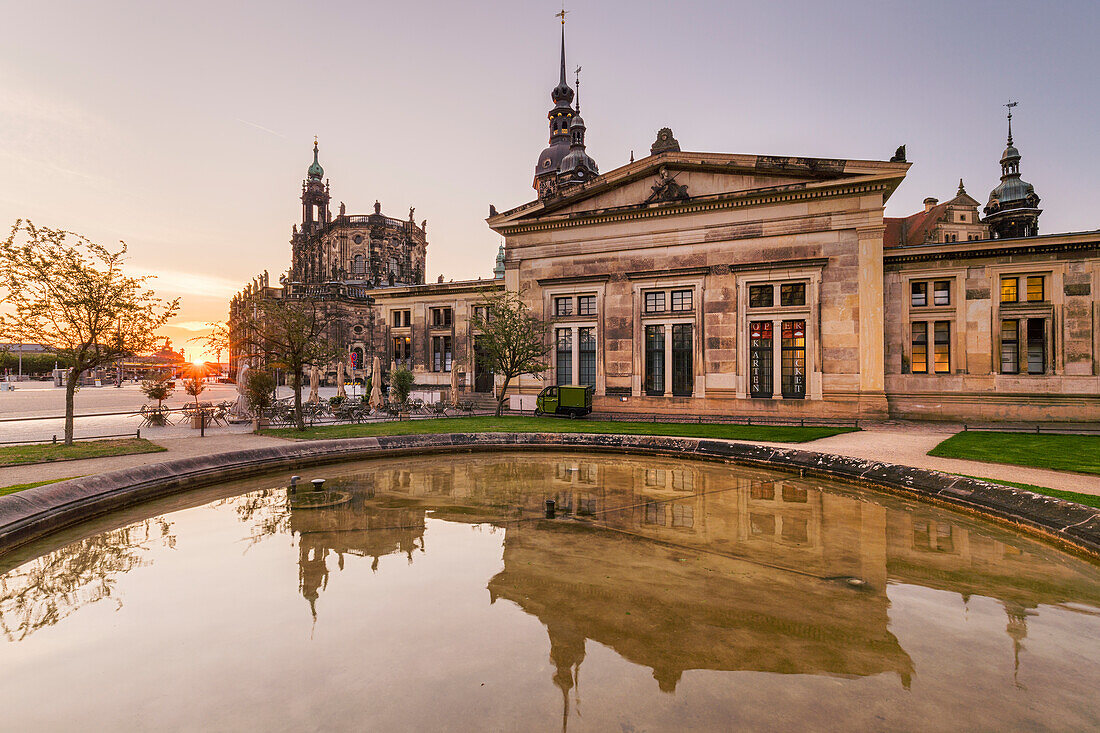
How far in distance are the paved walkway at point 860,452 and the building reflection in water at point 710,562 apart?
3182mm

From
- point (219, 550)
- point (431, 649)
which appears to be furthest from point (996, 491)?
point (219, 550)

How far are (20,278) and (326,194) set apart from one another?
8044 centimetres

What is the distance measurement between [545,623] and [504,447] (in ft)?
34.5

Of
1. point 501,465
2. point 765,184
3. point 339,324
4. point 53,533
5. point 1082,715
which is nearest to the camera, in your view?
point 1082,715

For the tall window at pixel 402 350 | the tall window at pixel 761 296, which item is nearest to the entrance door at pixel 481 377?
the tall window at pixel 402 350

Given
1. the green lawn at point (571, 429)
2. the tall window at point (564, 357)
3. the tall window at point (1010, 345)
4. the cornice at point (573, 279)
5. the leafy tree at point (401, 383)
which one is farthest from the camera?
the leafy tree at point (401, 383)

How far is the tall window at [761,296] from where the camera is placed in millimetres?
23906

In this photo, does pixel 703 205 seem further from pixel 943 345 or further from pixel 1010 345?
pixel 1010 345

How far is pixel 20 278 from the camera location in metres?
13.8

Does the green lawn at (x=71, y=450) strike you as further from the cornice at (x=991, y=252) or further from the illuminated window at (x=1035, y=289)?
the illuminated window at (x=1035, y=289)

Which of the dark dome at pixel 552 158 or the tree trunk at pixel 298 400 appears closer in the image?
the tree trunk at pixel 298 400

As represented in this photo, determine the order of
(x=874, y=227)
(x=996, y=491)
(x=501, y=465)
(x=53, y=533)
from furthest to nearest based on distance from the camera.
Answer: (x=874, y=227)
(x=501, y=465)
(x=996, y=491)
(x=53, y=533)

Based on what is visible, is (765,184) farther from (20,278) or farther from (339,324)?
(339,324)

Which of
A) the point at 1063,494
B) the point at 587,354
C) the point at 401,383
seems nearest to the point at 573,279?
the point at 587,354
